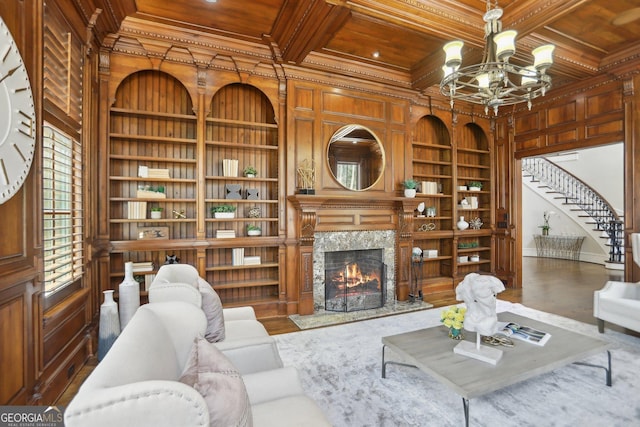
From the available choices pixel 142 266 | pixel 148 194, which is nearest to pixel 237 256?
pixel 142 266

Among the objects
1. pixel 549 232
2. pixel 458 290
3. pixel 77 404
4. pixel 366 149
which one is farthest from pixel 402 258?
pixel 549 232

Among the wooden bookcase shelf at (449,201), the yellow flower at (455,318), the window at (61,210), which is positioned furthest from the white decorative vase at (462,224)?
the window at (61,210)

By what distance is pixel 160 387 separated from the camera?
72 cm

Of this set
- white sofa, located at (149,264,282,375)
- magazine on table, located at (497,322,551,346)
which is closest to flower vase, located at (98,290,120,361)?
white sofa, located at (149,264,282,375)

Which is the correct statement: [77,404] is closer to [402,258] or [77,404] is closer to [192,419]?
[192,419]

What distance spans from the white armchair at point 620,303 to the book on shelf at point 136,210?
547 centimetres

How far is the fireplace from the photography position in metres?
4.58

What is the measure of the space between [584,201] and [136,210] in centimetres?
1168

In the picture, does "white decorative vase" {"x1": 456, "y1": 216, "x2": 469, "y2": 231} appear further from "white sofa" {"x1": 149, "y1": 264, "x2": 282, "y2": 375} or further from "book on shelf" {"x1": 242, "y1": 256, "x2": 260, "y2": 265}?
"white sofa" {"x1": 149, "y1": 264, "x2": 282, "y2": 375}

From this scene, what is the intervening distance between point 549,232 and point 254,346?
1126cm

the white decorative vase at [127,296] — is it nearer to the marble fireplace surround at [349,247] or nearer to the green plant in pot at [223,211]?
the green plant in pot at [223,211]

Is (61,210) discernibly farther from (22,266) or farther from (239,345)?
(239,345)

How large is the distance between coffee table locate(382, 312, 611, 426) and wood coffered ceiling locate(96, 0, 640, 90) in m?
3.16

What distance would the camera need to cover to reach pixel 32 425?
4.86ft
